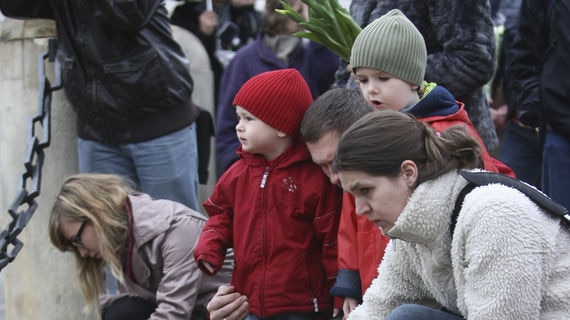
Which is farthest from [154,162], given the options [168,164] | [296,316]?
[296,316]

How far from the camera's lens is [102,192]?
4.50 m

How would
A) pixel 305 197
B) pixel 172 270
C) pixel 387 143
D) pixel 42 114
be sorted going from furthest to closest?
1. pixel 42 114
2. pixel 172 270
3. pixel 305 197
4. pixel 387 143

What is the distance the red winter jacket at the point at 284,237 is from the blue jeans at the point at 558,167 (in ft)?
3.57

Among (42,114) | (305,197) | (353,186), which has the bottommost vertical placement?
(42,114)

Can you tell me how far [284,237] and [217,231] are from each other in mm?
280

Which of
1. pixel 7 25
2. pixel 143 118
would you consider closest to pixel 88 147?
pixel 143 118

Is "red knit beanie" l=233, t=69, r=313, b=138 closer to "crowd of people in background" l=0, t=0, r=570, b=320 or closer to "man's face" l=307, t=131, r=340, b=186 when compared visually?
"crowd of people in background" l=0, t=0, r=570, b=320

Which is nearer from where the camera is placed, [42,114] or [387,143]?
[387,143]

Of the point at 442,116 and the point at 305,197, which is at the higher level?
the point at 442,116

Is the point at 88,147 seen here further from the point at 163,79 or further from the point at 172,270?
the point at 172,270

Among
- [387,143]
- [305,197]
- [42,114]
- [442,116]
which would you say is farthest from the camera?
[42,114]

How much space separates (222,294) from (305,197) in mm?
481

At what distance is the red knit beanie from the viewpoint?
3.89 m

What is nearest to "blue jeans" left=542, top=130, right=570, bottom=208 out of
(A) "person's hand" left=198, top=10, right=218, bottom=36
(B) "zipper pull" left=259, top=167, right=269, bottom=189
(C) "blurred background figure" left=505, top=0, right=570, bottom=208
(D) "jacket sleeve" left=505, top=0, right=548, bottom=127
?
(C) "blurred background figure" left=505, top=0, right=570, bottom=208
